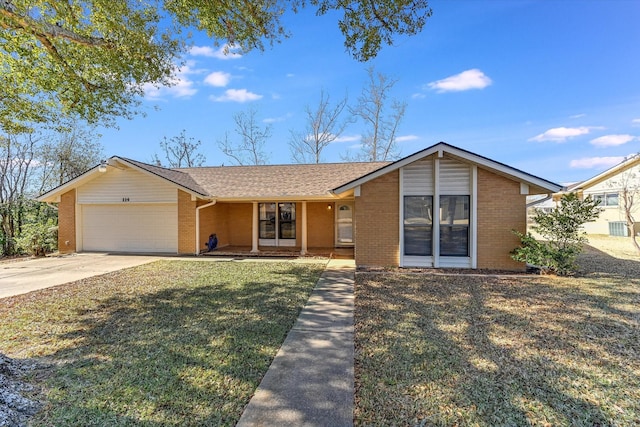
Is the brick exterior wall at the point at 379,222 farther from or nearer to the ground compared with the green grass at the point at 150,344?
farther from the ground

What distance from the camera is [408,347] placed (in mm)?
4051

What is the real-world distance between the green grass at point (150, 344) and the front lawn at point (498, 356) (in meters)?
1.46

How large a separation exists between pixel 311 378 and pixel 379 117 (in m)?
25.2

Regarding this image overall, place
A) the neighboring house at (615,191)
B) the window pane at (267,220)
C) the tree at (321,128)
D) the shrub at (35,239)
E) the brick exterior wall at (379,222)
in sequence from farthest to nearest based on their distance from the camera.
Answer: the tree at (321,128)
the neighboring house at (615,191)
the window pane at (267,220)
the shrub at (35,239)
the brick exterior wall at (379,222)

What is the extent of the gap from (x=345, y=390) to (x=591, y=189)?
84.6 ft

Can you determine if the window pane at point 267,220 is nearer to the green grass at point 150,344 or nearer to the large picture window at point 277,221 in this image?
the large picture window at point 277,221

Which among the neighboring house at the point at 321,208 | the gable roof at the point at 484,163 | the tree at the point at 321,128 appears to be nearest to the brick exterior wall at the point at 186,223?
the neighboring house at the point at 321,208

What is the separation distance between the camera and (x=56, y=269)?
377 inches

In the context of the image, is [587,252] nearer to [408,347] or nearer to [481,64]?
[481,64]

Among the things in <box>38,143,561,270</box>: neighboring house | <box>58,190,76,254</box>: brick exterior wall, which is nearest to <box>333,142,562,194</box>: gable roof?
<box>38,143,561,270</box>: neighboring house

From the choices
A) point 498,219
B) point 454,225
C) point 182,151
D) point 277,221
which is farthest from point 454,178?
point 182,151

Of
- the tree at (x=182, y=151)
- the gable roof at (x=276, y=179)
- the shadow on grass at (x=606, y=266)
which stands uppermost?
the tree at (x=182, y=151)

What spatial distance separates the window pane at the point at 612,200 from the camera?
18531 mm

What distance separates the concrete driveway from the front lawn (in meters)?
8.41
